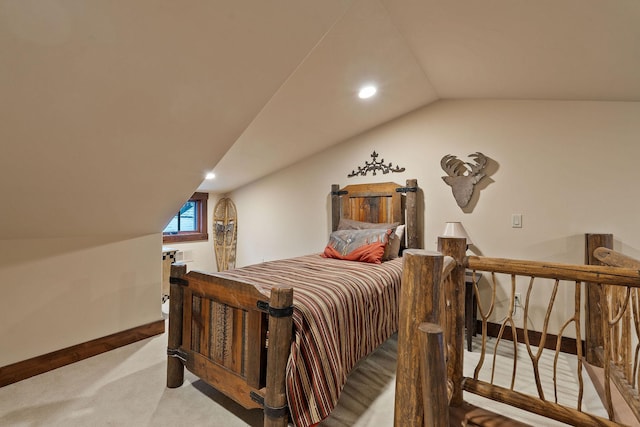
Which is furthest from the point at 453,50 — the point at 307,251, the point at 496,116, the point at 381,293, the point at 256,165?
the point at 307,251

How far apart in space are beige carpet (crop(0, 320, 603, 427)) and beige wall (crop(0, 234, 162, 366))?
0.26 m

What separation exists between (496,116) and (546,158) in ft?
1.87

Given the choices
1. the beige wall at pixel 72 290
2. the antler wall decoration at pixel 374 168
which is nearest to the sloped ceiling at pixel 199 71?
the beige wall at pixel 72 290

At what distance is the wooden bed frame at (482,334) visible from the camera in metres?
0.93

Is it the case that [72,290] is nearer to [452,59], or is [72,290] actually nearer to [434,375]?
[434,375]

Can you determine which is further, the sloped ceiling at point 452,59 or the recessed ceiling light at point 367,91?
the recessed ceiling light at point 367,91

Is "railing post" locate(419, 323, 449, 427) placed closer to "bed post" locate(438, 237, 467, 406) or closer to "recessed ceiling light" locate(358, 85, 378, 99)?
"bed post" locate(438, 237, 467, 406)

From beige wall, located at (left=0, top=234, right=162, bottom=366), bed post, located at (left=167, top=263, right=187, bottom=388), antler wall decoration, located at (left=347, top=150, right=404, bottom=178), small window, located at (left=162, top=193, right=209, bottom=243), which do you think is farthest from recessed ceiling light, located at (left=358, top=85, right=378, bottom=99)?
small window, located at (left=162, top=193, right=209, bottom=243)

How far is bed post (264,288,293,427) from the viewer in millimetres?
1426

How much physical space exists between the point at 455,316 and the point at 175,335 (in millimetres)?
1724

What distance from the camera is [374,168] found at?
3549 mm

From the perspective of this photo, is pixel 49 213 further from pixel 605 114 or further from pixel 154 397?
pixel 605 114

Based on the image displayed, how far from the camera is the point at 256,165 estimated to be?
3.88 m

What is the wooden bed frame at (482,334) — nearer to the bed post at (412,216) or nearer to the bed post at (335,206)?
the bed post at (412,216)
